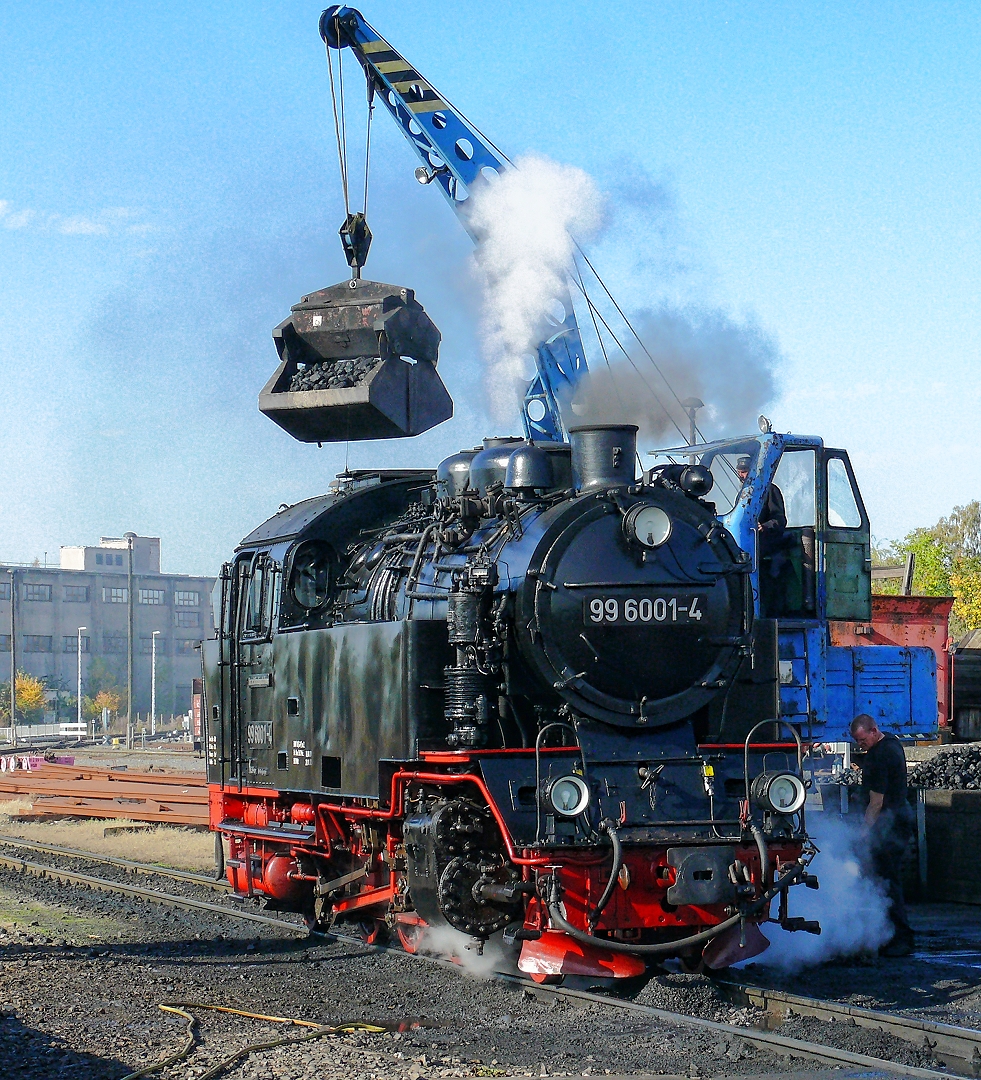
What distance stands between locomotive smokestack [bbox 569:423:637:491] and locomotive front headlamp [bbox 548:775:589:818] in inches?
72.7

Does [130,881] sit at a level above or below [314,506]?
below

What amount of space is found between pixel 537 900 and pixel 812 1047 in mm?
1746

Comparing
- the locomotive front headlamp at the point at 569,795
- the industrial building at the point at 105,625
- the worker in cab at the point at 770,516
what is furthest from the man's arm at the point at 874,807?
the industrial building at the point at 105,625

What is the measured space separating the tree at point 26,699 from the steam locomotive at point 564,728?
56.9 metres

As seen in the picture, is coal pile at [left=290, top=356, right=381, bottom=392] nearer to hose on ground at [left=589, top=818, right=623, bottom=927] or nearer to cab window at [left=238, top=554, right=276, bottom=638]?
cab window at [left=238, top=554, right=276, bottom=638]

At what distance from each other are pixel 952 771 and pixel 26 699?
55.4m

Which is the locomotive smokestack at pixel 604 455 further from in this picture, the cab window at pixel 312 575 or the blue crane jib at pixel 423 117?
the blue crane jib at pixel 423 117

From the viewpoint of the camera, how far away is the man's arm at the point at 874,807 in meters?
9.43

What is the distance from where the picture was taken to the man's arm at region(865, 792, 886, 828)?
9430 millimetres

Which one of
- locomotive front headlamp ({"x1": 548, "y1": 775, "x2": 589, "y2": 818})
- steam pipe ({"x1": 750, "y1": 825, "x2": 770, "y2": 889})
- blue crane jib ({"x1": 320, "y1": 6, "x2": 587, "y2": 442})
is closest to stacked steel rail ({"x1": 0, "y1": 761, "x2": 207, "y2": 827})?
blue crane jib ({"x1": 320, "y1": 6, "x2": 587, "y2": 442})

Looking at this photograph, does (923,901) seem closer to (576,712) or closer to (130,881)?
(576,712)

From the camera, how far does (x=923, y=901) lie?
1149 centimetres

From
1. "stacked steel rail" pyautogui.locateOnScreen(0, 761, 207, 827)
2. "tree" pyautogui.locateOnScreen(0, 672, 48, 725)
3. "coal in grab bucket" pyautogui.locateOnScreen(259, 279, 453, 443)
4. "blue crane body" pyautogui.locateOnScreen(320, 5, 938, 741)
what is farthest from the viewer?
"tree" pyautogui.locateOnScreen(0, 672, 48, 725)

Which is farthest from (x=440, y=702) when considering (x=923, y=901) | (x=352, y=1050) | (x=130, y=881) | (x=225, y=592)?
(x=130, y=881)
